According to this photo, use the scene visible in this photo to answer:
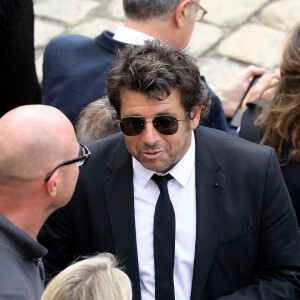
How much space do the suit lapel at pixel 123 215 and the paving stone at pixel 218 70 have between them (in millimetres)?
3170

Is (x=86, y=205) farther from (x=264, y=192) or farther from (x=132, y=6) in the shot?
(x=132, y=6)

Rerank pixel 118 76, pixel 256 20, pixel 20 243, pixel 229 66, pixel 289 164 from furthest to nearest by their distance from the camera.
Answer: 1. pixel 256 20
2. pixel 229 66
3. pixel 289 164
4. pixel 118 76
5. pixel 20 243

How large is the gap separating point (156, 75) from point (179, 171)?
1.39 ft

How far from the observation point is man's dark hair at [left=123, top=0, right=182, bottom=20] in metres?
3.50

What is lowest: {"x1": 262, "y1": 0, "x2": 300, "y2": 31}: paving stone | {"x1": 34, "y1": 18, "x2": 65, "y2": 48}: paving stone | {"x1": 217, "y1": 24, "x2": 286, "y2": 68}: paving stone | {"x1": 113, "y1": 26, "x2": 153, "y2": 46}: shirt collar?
{"x1": 34, "y1": 18, "x2": 65, "y2": 48}: paving stone

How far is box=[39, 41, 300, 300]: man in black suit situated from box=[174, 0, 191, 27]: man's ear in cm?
101

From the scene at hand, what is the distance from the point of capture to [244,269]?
2631 mm

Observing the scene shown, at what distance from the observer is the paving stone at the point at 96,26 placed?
6289 millimetres

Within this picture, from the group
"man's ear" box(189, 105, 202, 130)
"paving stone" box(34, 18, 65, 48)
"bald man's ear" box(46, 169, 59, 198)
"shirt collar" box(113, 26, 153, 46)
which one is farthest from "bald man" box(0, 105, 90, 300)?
"paving stone" box(34, 18, 65, 48)

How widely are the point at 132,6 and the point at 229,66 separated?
2.44 meters

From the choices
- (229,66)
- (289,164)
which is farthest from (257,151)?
(229,66)

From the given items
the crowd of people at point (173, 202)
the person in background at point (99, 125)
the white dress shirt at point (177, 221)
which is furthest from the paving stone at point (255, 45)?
the white dress shirt at point (177, 221)

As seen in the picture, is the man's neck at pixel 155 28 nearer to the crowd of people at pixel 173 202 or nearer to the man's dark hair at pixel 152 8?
the man's dark hair at pixel 152 8

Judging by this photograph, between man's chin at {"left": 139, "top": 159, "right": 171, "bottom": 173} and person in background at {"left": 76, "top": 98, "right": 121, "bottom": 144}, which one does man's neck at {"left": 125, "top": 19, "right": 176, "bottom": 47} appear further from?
man's chin at {"left": 139, "top": 159, "right": 171, "bottom": 173}
